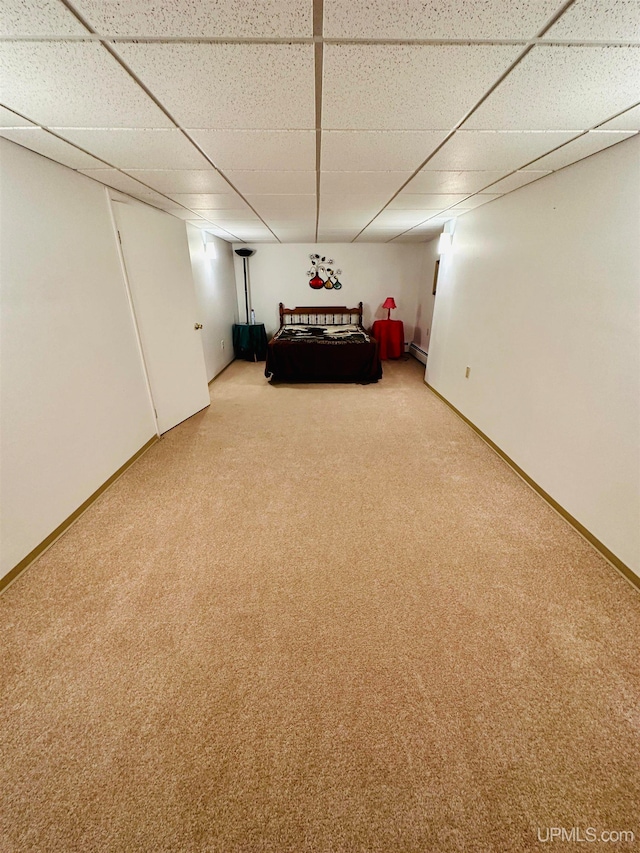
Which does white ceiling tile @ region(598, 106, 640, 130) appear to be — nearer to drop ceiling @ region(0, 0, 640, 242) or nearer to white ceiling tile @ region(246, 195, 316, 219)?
drop ceiling @ region(0, 0, 640, 242)

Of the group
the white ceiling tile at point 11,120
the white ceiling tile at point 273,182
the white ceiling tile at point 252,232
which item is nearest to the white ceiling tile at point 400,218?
the white ceiling tile at point 273,182

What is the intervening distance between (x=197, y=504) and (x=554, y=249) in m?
3.07

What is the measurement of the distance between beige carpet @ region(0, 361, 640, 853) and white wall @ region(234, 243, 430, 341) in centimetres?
493

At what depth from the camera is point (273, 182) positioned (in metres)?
2.33

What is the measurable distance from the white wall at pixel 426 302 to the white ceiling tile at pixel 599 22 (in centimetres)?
448

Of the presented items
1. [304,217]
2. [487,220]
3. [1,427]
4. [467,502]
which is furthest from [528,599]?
[304,217]

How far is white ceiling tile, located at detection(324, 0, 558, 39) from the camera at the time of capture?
2.73 ft

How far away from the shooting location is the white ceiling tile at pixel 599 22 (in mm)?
831

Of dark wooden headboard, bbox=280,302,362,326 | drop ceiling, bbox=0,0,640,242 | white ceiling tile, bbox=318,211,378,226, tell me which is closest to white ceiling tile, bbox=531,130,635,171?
drop ceiling, bbox=0,0,640,242

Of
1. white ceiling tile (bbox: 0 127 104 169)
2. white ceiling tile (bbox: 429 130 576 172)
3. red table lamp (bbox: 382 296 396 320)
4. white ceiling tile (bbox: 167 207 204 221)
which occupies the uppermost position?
white ceiling tile (bbox: 167 207 204 221)

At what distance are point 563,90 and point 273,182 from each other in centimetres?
177

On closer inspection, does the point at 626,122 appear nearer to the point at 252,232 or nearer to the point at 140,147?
the point at 140,147

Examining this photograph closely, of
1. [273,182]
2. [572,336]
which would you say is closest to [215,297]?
[273,182]

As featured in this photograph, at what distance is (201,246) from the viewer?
4527 mm
